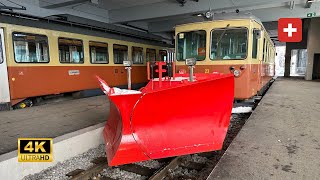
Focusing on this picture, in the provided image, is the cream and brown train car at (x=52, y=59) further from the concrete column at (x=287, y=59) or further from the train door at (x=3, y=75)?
the concrete column at (x=287, y=59)

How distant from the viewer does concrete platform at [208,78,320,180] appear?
2.54 metres

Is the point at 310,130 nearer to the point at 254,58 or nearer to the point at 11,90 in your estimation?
the point at 254,58

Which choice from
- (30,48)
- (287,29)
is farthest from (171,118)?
(287,29)

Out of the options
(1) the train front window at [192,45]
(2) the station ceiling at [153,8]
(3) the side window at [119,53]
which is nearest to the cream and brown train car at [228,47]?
(1) the train front window at [192,45]

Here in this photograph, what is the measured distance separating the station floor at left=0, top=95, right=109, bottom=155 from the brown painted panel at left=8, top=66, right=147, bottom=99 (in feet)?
2.09

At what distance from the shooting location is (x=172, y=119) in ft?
9.32

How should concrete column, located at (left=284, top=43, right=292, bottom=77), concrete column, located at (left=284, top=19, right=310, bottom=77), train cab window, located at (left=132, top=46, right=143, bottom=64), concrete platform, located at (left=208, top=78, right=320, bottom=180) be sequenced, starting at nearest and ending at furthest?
concrete platform, located at (left=208, top=78, right=320, bottom=180) → train cab window, located at (left=132, top=46, right=143, bottom=64) → concrete column, located at (left=284, top=19, right=310, bottom=77) → concrete column, located at (left=284, top=43, right=292, bottom=77)

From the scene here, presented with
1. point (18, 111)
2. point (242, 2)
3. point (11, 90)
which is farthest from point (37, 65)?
point (242, 2)

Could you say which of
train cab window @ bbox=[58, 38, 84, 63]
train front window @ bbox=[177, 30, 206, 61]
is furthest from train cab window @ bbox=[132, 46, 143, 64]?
train front window @ bbox=[177, 30, 206, 61]

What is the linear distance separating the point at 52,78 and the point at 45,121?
2587 mm

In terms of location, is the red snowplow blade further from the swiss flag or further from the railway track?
the swiss flag

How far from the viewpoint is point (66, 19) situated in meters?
7.59

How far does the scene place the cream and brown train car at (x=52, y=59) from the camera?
19.7ft

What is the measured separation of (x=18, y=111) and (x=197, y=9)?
8.89m
